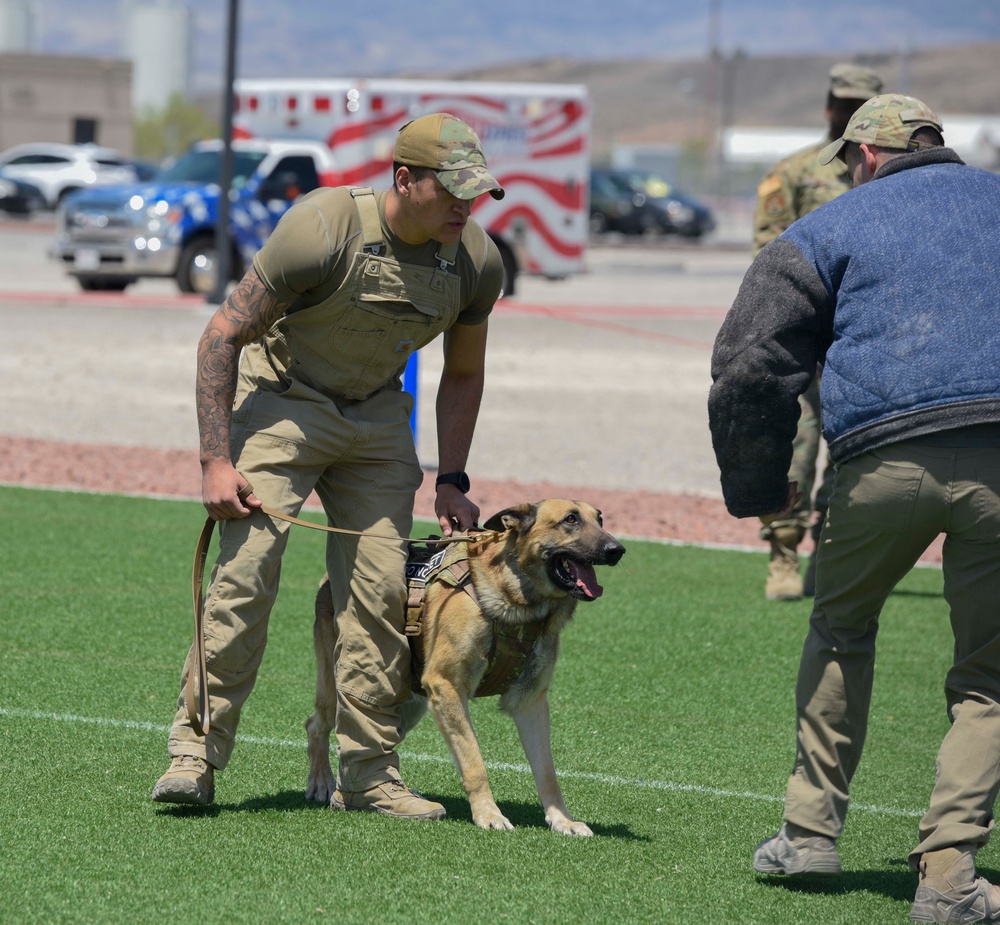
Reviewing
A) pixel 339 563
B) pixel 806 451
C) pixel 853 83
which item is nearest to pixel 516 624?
pixel 339 563

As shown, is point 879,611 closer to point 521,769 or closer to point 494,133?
point 521,769

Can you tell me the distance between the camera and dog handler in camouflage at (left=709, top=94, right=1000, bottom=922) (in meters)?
3.70

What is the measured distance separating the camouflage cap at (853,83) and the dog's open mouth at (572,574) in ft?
12.7

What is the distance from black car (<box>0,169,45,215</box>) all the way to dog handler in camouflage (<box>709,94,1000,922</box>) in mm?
43269

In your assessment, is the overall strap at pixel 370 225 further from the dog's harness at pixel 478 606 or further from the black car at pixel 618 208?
the black car at pixel 618 208

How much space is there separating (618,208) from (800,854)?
40.9 m

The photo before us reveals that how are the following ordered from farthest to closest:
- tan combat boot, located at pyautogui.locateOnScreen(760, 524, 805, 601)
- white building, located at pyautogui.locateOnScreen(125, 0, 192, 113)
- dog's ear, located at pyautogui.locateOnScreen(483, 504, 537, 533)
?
white building, located at pyautogui.locateOnScreen(125, 0, 192, 113)
tan combat boot, located at pyautogui.locateOnScreen(760, 524, 805, 601)
dog's ear, located at pyautogui.locateOnScreen(483, 504, 537, 533)

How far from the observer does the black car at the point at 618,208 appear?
4397 cm

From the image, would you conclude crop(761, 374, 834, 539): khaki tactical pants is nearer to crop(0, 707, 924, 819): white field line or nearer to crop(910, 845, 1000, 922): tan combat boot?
crop(0, 707, 924, 819): white field line

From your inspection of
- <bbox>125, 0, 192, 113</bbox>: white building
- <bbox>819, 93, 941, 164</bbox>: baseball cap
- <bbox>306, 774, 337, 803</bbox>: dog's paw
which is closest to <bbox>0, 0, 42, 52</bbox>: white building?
<bbox>125, 0, 192, 113</bbox>: white building

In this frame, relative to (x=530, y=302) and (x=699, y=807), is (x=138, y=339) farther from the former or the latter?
(x=699, y=807)

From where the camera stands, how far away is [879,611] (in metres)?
3.87

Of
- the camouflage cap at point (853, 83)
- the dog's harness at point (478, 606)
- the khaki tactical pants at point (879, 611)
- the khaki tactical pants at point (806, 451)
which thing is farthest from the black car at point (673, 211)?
the khaki tactical pants at point (879, 611)

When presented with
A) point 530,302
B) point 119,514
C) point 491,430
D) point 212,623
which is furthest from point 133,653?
point 530,302
